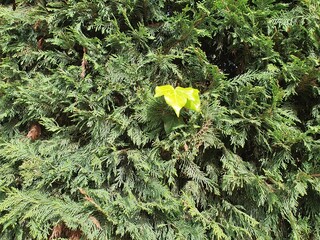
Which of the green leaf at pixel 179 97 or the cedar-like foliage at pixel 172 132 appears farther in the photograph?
the cedar-like foliage at pixel 172 132

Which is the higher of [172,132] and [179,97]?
[179,97]

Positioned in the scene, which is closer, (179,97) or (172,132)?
(179,97)

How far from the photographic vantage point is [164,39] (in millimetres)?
1908

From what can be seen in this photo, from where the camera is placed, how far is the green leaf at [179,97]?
5.07 ft

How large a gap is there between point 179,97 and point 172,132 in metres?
0.24

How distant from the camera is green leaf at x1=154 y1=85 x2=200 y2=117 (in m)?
1.55

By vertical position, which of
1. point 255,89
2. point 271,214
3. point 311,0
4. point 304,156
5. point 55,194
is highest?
point 311,0

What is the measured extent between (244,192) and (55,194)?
1.13 meters

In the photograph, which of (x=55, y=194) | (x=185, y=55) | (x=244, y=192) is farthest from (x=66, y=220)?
(x=185, y=55)

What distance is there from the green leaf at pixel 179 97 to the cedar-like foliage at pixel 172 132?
0.11 meters

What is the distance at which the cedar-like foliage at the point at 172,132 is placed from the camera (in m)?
1.70

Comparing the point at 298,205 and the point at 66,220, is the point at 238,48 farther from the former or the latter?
the point at 66,220

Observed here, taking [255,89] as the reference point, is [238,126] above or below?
below

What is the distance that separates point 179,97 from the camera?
1.57 metres
